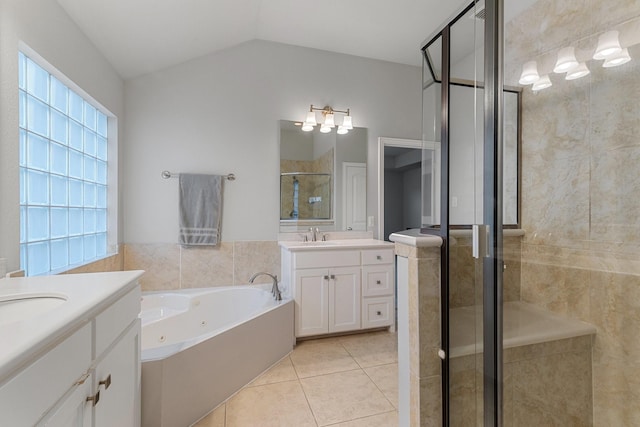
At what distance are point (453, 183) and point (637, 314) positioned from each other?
37.7 inches

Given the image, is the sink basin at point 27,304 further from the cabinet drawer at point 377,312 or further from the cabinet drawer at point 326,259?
the cabinet drawer at point 377,312

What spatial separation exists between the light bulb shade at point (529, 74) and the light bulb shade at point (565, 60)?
0.11 meters

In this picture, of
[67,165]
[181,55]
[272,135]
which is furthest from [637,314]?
[181,55]

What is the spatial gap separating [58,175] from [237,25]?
1.77 metres

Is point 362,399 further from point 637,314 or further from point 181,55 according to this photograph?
point 181,55

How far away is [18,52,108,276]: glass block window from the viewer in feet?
4.87

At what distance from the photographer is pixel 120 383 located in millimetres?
1031

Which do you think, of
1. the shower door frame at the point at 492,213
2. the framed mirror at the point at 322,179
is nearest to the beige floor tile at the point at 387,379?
the shower door frame at the point at 492,213

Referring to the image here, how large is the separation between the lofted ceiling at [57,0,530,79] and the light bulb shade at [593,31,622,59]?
43.0 inches

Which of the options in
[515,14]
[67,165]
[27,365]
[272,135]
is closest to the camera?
[27,365]

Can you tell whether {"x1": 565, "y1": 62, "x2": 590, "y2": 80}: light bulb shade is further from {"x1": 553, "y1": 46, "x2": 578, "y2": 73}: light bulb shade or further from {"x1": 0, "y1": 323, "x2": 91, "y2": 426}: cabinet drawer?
{"x1": 0, "y1": 323, "x2": 91, "y2": 426}: cabinet drawer

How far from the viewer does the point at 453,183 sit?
1297mm

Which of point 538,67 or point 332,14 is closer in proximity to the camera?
point 538,67

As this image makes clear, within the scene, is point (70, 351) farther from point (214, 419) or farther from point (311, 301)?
point (311, 301)
